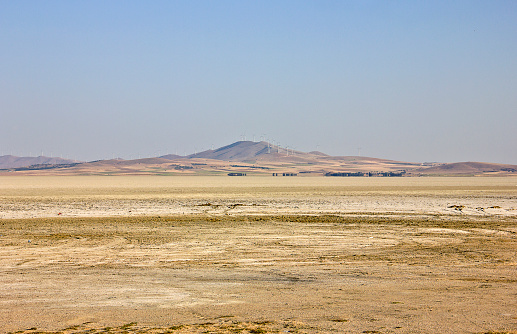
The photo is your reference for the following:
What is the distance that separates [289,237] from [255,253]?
418 cm

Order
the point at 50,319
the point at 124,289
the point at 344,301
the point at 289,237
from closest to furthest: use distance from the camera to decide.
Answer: the point at 50,319, the point at 344,301, the point at 124,289, the point at 289,237

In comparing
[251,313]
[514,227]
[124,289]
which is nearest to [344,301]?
[251,313]

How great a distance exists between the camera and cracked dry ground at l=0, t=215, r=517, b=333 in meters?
8.91

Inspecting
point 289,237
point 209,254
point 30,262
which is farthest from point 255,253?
point 30,262

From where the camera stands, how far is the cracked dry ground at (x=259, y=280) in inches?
351

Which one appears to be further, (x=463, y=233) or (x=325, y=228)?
(x=325, y=228)

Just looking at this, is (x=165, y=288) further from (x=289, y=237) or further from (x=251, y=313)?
(x=289, y=237)

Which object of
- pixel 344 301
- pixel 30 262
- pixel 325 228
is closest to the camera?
pixel 344 301

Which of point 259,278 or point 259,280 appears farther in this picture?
point 259,278

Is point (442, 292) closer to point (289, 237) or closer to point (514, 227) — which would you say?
point (289, 237)

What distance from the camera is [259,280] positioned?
12.7 metres

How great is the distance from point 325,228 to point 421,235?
14.8ft

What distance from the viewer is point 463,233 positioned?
22.4 m

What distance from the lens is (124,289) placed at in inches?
459
